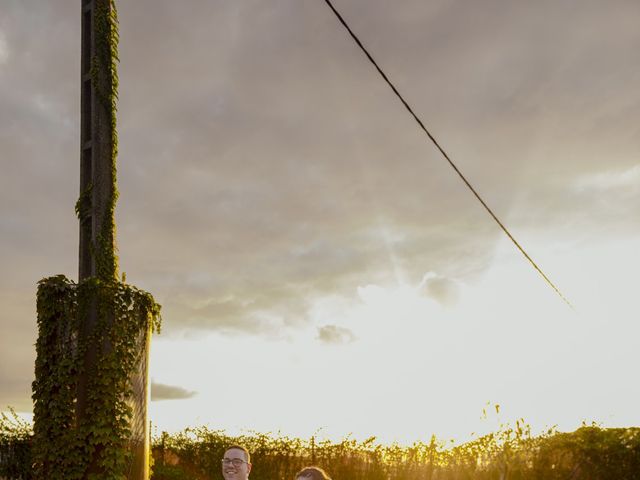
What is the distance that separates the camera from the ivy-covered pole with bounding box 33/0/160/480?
12648 millimetres

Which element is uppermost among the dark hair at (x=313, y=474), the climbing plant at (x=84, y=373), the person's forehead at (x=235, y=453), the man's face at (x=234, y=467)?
the climbing plant at (x=84, y=373)

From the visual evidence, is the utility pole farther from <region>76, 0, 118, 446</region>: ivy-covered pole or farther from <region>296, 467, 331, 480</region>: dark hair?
<region>296, 467, 331, 480</region>: dark hair

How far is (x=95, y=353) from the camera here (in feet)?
42.7

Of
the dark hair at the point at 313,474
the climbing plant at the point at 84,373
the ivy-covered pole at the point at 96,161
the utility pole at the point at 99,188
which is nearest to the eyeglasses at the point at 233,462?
the dark hair at the point at 313,474

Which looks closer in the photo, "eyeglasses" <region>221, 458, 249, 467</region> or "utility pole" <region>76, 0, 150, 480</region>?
"eyeglasses" <region>221, 458, 249, 467</region>

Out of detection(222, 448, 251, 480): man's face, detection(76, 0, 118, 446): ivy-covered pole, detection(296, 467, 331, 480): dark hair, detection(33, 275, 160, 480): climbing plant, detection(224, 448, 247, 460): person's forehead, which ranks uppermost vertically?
detection(76, 0, 118, 446): ivy-covered pole

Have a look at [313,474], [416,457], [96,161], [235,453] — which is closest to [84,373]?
[96,161]

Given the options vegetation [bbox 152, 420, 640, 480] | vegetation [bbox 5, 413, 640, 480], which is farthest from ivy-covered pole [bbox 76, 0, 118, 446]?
vegetation [bbox 152, 420, 640, 480]

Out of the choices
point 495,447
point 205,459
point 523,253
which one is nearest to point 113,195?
point 523,253

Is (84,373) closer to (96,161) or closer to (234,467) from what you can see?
(96,161)

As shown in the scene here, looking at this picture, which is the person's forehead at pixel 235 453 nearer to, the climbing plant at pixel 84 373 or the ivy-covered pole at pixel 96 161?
the climbing plant at pixel 84 373

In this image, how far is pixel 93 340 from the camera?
1307cm

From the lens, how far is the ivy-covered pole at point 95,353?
12.6m

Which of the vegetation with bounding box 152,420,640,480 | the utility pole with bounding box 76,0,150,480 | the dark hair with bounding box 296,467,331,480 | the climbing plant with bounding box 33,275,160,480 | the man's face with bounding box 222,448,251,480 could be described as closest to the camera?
the dark hair with bounding box 296,467,331,480
